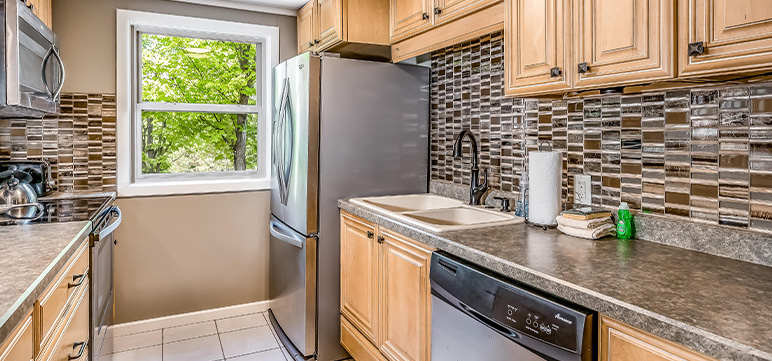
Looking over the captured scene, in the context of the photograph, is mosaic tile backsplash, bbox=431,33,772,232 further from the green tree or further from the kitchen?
the green tree

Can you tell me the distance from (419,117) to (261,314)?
1.82m

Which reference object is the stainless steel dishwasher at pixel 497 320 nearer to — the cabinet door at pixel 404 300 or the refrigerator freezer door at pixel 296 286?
the cabinet door at pixel 404 300

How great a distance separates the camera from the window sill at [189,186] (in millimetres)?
2961

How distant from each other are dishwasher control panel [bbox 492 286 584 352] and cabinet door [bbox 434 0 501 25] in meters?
1.17

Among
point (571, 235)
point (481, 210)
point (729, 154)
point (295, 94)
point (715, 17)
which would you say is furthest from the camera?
point (295, 94)

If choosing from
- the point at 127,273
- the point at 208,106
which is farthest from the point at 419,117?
the point at 127,273

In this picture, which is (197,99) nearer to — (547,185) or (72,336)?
(72,336)

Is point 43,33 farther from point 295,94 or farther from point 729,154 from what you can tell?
point 729,154

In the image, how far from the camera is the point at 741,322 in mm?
871

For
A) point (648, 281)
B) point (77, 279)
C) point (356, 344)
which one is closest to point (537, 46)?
point (648, 281)

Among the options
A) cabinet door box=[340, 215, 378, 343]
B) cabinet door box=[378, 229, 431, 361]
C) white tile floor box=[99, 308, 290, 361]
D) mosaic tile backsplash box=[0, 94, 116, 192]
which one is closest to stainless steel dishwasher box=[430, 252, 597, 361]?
cabinet door box=[378, 229, 431, 361]

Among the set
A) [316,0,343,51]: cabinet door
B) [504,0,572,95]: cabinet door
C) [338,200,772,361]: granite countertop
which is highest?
[316,0,343,51]: cabinet door

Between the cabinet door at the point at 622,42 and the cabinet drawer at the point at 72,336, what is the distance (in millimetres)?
1745

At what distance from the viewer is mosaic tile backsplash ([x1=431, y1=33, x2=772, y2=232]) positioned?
134 cm
